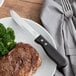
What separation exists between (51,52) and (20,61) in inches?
5.1

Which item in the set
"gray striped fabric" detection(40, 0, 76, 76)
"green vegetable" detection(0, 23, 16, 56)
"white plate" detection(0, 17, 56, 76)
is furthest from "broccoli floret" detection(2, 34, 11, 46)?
"gray striped fabric" detection(40, 0, 76, 76)

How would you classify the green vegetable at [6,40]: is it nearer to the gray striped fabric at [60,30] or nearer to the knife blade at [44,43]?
the knife blade at [44,43]

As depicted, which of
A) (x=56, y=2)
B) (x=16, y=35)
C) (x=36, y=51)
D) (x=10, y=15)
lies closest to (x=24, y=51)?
(x=36, y=51)

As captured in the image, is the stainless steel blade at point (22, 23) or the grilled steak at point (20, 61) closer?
the grilled steak at point (20, 61)

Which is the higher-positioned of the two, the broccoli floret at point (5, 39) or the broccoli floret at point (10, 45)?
the broccoli floret at point (5, 39)

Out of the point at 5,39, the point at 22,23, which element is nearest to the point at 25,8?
the point at 22,23

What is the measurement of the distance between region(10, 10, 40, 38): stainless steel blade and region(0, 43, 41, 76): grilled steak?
0.09 meters

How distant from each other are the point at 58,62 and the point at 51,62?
0.18 feet

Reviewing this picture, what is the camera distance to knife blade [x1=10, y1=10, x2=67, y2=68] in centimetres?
121

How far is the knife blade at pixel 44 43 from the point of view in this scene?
1.21 m

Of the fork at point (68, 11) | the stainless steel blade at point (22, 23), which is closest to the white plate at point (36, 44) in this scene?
the stainless steel blade at point (22, 23)

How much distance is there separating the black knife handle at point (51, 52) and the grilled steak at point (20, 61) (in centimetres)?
5

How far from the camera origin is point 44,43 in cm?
127

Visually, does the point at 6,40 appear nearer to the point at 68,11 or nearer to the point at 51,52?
the point at 51,52
